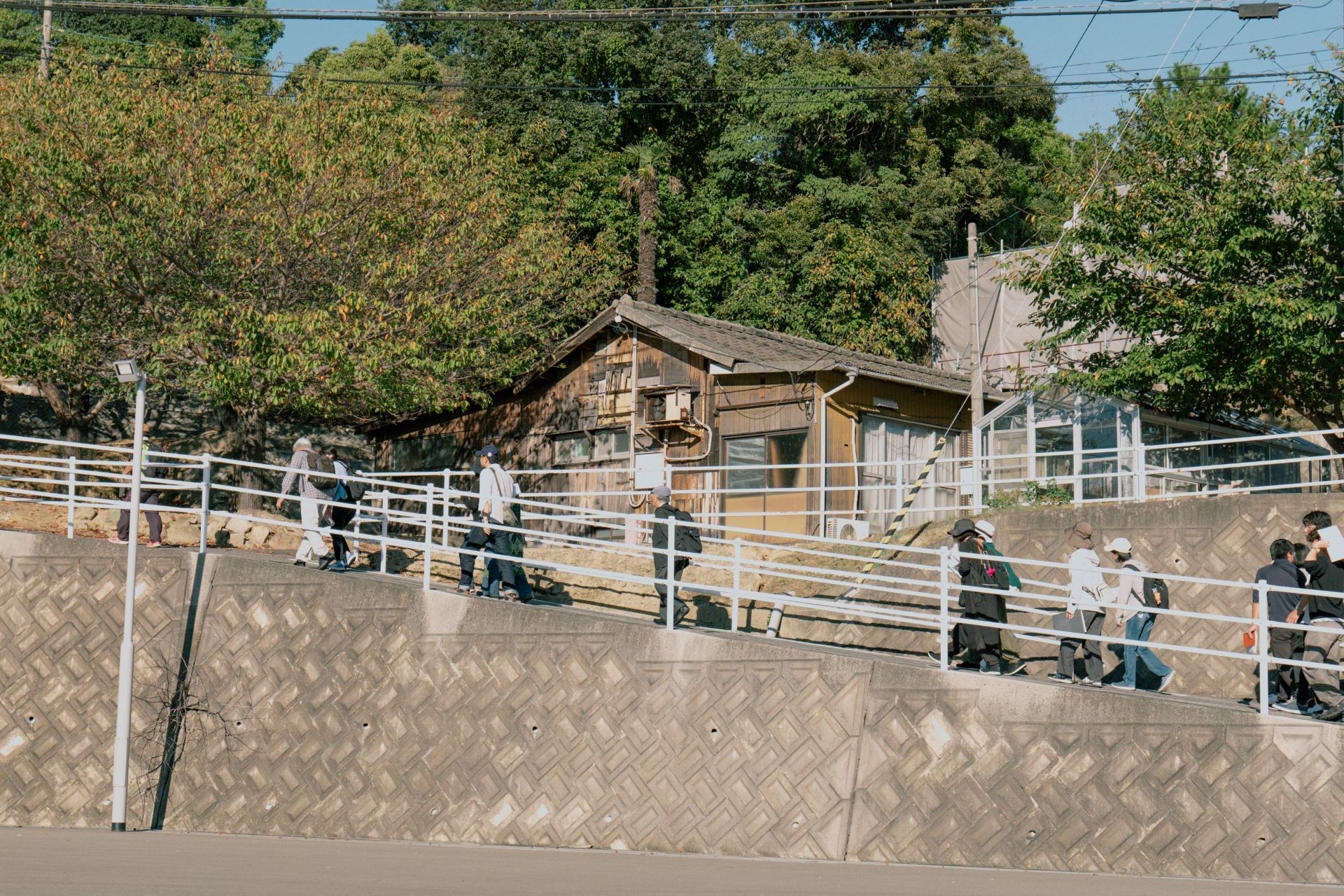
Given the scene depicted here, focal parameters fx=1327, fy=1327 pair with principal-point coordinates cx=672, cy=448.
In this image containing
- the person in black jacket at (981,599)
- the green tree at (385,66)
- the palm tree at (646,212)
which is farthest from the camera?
the green tree at (385,66)

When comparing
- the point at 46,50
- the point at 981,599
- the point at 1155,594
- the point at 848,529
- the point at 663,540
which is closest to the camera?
the point at 981,599

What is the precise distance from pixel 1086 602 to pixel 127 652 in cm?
892

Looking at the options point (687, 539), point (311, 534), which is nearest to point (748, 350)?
point (687, 539)

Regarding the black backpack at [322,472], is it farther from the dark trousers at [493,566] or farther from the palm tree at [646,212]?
the palm tree at [646,212]

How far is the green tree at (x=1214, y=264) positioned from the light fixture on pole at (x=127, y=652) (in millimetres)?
11702

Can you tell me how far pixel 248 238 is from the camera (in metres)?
19.6

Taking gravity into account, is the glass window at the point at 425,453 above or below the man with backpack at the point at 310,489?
above

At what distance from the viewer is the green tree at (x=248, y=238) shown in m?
19.0

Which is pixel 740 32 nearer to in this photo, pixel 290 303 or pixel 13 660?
→ pixel 290 303

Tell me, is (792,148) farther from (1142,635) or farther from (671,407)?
(1142,635)

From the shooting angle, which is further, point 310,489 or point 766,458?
point 766,458

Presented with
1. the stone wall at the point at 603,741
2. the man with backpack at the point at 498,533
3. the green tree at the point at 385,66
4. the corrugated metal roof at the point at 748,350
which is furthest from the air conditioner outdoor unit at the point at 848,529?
the green tree at the point at 385,66

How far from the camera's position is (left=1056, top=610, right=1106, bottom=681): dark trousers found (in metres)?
11.6

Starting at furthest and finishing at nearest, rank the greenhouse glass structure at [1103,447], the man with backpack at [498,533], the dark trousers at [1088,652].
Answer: the greenhouse glass structure at [1103,447] → the man with backpack at [498,533] → the dark trousers at [1088,652]
